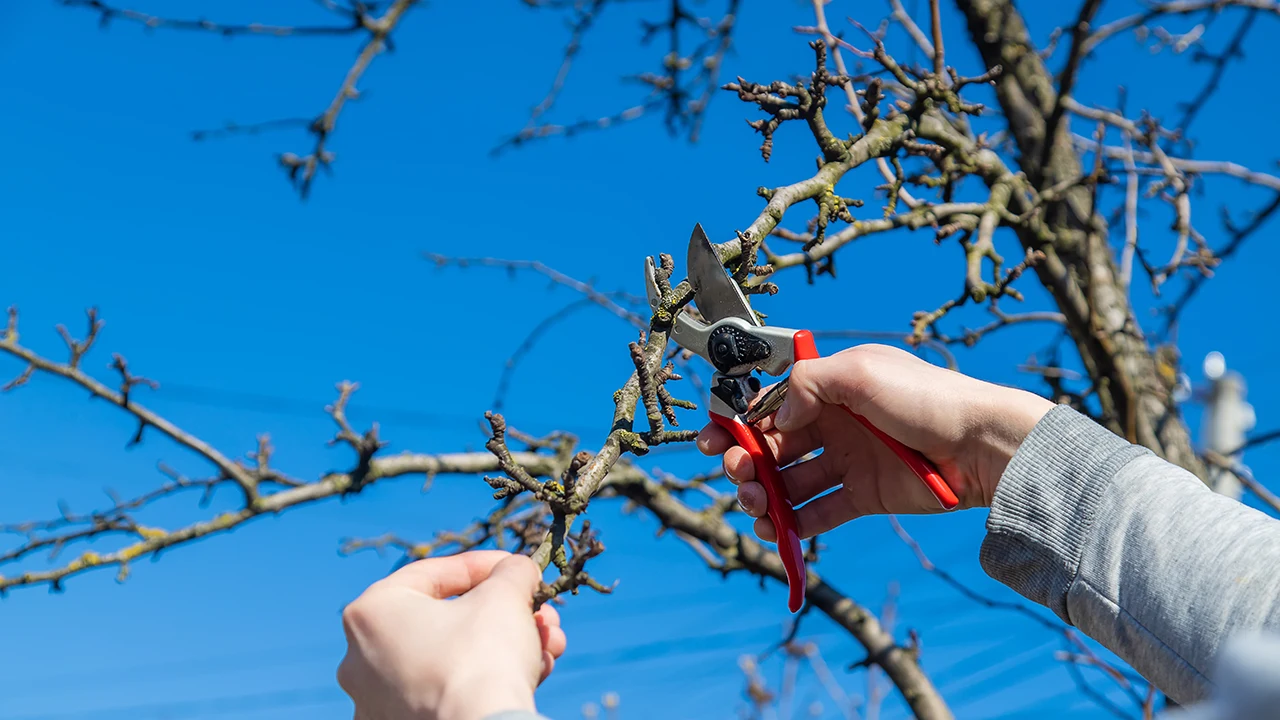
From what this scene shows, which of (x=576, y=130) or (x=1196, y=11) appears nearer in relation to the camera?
(x=1196, y=11)

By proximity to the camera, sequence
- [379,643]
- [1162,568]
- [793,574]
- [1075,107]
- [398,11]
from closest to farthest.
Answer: [379,643] → [1162,568] → [793,574] → [398,11] → [1075,107]

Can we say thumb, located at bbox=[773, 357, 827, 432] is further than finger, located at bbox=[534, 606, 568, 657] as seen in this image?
Yes

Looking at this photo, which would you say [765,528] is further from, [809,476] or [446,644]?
[446,644]

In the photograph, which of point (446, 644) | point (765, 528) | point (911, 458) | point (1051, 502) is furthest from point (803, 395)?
point (446, 644)

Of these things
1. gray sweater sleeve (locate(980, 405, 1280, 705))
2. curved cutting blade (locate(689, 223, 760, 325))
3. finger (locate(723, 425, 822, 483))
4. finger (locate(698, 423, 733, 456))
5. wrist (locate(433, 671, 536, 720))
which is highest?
curved cutting blade (locate(689, 223, 760, 325))

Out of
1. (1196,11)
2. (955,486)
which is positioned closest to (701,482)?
(955,486)

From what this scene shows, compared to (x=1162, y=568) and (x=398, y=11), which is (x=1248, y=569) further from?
(x=398, y=11)

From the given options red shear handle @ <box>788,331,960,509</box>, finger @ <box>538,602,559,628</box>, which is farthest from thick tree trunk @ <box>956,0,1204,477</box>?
finger @ <box>538,602,559,628</box>

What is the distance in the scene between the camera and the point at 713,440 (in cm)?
190

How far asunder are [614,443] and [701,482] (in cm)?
226

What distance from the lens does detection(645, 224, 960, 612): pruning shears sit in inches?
69.4

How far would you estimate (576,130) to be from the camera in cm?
392

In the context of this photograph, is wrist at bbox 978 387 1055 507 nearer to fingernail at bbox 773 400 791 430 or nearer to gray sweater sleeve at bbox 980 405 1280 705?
gray sweater sleeve at bbox 980 405 1280 705

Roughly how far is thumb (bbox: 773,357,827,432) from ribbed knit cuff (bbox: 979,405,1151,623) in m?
0.39
